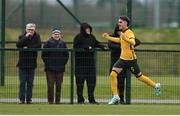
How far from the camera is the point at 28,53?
17.5 metres

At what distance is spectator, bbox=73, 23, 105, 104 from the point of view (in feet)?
→ 57.5

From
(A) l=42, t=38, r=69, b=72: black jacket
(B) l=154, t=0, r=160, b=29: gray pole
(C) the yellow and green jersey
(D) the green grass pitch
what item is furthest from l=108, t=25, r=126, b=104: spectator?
(B) l=154, t=0, r=160, b=29: gray pole

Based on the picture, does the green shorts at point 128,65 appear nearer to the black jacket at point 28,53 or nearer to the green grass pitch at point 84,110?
the green grass pitch at point 84,110

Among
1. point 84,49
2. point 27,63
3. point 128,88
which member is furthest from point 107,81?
point 27,63

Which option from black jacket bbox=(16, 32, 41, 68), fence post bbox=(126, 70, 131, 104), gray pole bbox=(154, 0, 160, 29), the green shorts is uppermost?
gray pole bbox=(154, 0, 160, 29)

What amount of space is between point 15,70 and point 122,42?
109 inches

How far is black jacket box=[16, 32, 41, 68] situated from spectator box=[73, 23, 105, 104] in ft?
2.90

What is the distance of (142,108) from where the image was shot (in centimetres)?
1575

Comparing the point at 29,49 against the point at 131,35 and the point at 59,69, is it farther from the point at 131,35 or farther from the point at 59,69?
the point at 131,35

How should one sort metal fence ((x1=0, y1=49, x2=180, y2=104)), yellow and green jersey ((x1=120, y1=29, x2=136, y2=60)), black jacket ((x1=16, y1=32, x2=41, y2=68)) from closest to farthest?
yellow and green jersey ((x1=120, y1=29, x2=136, y2=60)), black jacket ((x1=16, y1=32, x2=41, y2=68)), metal fence ((x1=0, y1=49, x2=180, y2=104))

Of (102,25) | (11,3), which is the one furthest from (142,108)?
(102,25)

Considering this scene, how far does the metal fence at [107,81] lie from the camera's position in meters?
17.8

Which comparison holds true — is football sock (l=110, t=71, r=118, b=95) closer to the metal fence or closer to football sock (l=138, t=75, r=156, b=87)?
football sock (l=138, t=75, r=156, b=87)

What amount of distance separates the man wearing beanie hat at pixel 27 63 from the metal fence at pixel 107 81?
263mm
